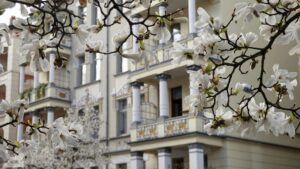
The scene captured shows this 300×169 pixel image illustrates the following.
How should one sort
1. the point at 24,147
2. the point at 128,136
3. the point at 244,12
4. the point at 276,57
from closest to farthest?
the point at 244,12
the point at 24,147
the point at 276,57
the point at 128,136

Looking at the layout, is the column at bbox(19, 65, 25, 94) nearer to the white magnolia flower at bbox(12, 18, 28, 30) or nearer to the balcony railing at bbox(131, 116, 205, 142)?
the balcony railing at bbox(131, 116, 205, 142)

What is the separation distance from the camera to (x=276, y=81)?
611 cm

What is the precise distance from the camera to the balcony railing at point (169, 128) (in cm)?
2447

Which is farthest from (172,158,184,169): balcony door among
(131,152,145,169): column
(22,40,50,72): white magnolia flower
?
(22,40,50,72): white magnolia flower

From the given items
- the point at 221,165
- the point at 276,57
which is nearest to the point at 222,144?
the point at 221,165

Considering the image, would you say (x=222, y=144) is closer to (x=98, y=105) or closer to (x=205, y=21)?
(x=98, y=105)

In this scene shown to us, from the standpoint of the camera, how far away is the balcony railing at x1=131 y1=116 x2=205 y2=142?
24.5m

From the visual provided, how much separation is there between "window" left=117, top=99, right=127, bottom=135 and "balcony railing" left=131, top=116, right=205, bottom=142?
3718 mm

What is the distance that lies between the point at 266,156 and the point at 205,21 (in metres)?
21.2

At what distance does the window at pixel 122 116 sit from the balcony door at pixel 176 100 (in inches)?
141

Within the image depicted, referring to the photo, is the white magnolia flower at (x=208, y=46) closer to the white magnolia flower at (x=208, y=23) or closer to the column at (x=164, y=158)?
the white magnolia flower at (x=208, y=23)

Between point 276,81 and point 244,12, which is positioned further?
point 276,81

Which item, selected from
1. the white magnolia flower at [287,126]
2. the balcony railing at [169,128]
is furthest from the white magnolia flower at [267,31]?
the balcony railing at [169,128]

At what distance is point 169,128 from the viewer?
83.3 ft
